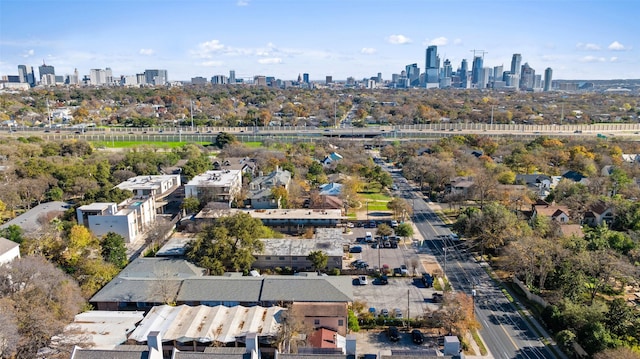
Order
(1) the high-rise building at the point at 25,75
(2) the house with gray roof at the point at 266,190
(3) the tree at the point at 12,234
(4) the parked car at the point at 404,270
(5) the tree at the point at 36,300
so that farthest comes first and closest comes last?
(1) the high-rise building at the point at 25,75, (2) the house with gray roof at the point at 266,190, (3) the tree at the point at 12,234, (4) the parked car at the point at 404,270, (5) the tree at the point at 36,300

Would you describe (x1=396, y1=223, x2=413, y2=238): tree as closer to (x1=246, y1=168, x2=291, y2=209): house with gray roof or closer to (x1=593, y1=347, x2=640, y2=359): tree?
(x1=246, y1=168, x2=291, y2=209): house with gray roof

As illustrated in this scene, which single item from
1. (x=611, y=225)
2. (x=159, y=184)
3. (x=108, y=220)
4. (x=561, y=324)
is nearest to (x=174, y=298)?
(x=108, y=220)

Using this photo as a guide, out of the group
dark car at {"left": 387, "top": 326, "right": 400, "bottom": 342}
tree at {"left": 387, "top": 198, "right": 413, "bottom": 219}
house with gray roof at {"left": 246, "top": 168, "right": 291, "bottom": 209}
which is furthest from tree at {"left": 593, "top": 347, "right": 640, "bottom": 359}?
house with gray roof at {"left": 246, "top": 168, "right": 291, "bottom": 209}

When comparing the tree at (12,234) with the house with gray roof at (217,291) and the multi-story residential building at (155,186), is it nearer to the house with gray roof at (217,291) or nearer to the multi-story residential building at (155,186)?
the house with gray roof at (217,291)

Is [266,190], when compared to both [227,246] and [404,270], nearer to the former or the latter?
[227,246]

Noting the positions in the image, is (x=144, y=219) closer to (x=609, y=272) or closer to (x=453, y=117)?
(x=609, y=272)

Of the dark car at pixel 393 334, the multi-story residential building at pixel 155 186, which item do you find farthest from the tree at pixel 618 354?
the multi-story residential building at pixel 155 186

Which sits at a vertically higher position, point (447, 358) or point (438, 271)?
point (447, 358)
